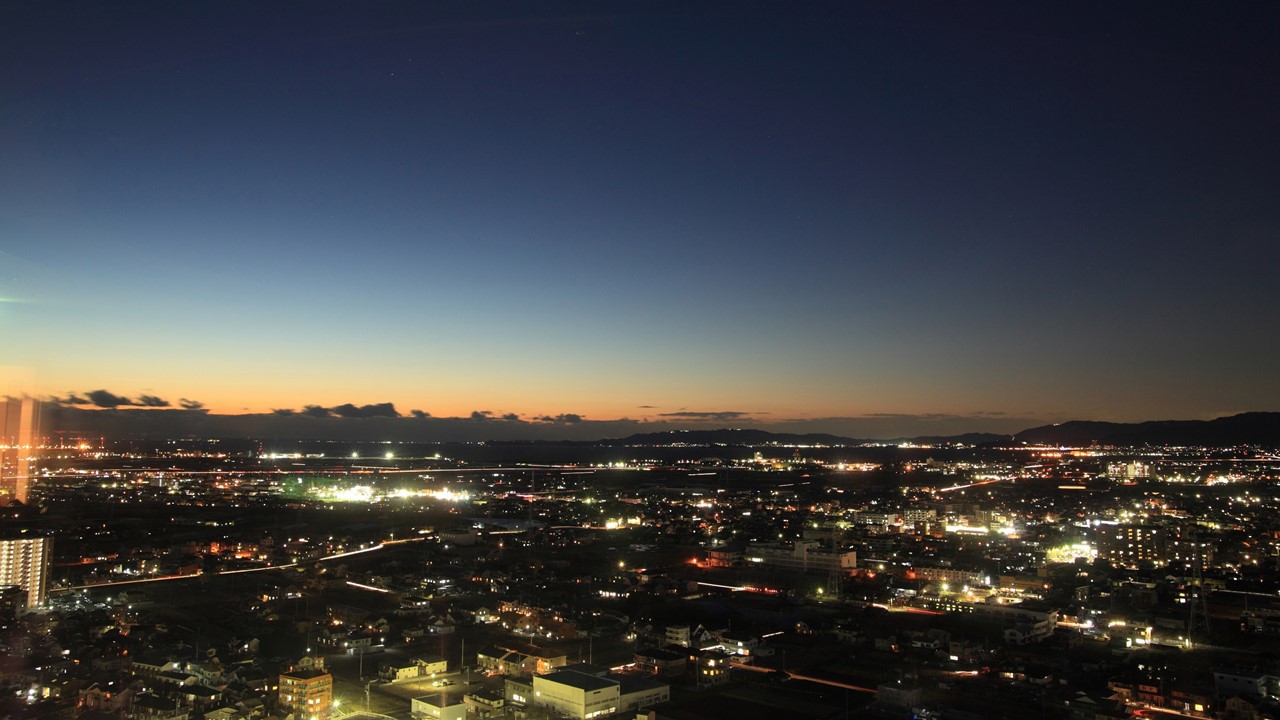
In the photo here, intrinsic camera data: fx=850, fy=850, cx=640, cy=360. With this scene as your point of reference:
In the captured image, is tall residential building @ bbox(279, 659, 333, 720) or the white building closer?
tall residential building @ bbox(279, 659, 333, 720)

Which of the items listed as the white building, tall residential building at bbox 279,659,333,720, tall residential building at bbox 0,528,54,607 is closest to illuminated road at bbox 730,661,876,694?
tall residential building at bbox 279,659,333,720

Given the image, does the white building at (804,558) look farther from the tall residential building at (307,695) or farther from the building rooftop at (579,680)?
the tall residential building at (307,695)

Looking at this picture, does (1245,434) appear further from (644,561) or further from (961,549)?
(644,561)

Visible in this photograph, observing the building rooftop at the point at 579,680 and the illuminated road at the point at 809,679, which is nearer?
the building rooftop at the point at 579,680

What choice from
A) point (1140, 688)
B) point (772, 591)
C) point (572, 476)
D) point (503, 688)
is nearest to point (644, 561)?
point (772, 591)

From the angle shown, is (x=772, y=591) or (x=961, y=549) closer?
(x=772, y=591)

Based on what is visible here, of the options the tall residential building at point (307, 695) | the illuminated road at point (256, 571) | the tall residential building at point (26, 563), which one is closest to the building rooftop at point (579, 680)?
the tall residential building at point (307, 695)

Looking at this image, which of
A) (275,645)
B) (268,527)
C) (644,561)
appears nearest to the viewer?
(275,645)

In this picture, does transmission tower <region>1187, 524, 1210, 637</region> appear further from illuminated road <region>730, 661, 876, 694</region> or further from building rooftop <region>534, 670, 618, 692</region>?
building rooftop <region>534, 670, 618, 692</region>

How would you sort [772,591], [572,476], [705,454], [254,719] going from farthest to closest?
[705,454], [572,476], [772,591], [254,719]
